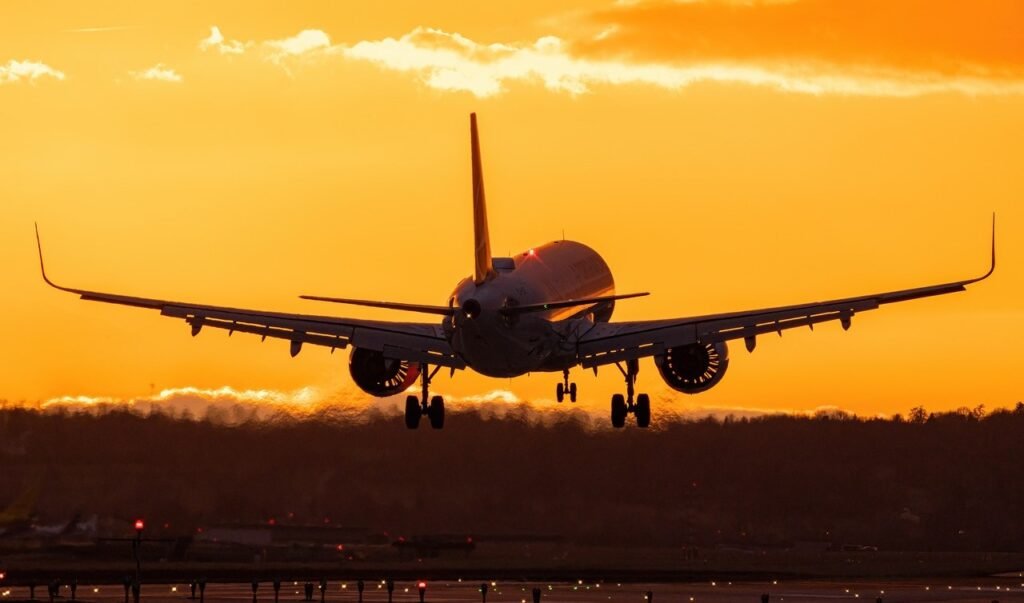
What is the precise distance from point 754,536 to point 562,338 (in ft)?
126

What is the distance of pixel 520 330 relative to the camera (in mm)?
89750

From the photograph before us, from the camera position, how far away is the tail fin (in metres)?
89.7

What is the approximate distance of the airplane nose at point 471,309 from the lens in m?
87.6

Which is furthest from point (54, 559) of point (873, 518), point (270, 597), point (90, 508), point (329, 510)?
point (873, 518)

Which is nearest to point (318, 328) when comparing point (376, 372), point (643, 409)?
point (376, 372)

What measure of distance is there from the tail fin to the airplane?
4 centimetres

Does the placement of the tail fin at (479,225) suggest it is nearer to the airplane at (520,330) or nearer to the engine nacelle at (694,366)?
the airplane at (520,330)

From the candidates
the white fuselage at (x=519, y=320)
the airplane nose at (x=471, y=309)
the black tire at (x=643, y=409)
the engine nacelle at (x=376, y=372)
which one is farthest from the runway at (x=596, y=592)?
the airplane nose at (x=471, y=309)

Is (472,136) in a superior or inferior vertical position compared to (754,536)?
superior

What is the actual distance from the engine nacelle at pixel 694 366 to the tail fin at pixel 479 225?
1048 cm

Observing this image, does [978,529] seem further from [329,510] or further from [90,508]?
[90,508]

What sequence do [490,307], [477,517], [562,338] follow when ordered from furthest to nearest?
[477,517] < [562,338] < [490,307]

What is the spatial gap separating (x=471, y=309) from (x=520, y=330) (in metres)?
2.87

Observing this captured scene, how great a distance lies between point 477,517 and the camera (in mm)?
123375
